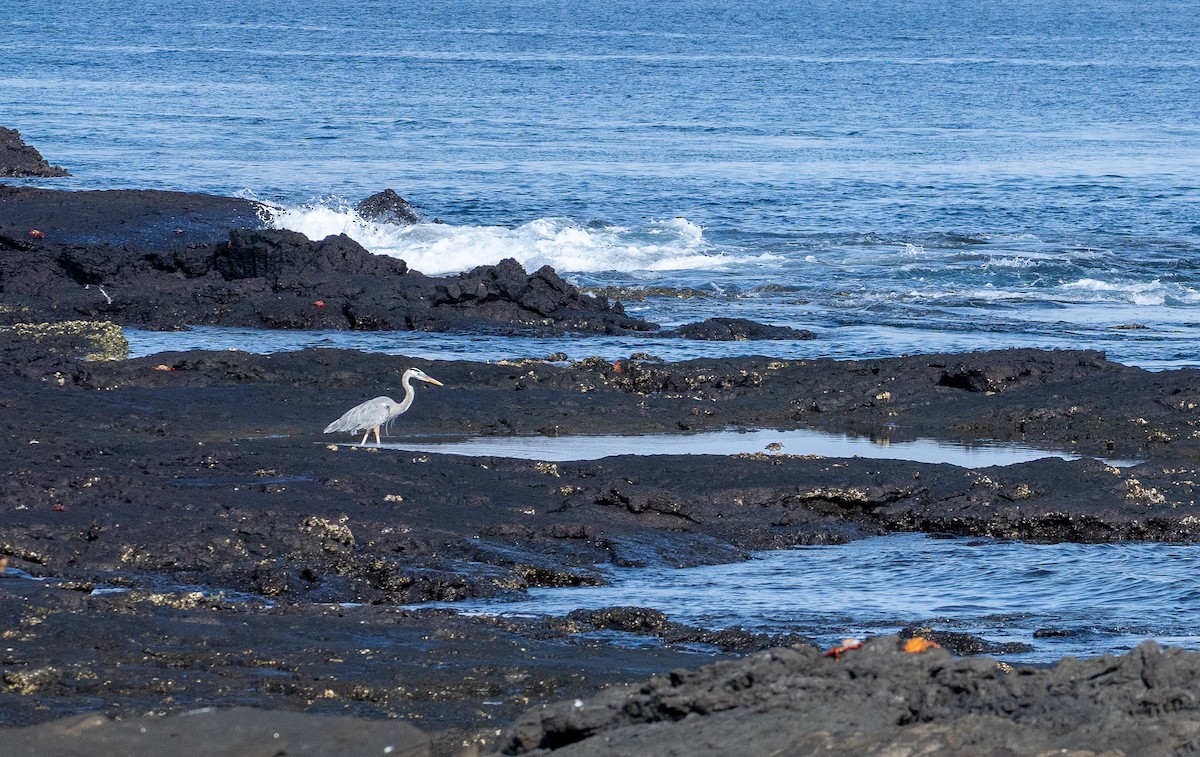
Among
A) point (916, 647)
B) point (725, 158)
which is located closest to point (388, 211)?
point (725, 158)

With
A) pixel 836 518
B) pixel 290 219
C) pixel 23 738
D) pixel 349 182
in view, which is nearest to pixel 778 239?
pixel 290 219

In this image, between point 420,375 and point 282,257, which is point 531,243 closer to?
point 282,257

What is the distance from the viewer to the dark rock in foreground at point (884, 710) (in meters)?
5.14

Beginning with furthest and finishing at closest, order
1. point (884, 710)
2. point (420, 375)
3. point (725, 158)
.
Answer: point (725, 158), point (420, 375), point (884, 710)

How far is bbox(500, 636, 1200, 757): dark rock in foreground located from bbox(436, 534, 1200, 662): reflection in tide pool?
2919mm

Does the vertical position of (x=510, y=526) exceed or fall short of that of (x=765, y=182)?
it falls short

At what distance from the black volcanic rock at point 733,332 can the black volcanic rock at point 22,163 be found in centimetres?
1995

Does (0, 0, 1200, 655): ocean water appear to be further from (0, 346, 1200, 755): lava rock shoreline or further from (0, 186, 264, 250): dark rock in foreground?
(0, 186, 264, 250): dark rock in foreground

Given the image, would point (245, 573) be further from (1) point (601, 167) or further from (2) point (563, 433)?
(1) point (601, 167)

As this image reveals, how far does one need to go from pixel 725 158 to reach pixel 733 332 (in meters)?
22.7

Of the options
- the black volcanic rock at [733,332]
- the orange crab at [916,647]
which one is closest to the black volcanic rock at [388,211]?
the black volcanic rock at [733,332]

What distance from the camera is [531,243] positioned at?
30125 millimetres

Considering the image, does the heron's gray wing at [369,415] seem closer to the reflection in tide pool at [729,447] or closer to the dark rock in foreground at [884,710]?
the reflection in tide pool at [729,447]

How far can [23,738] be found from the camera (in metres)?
6.10
